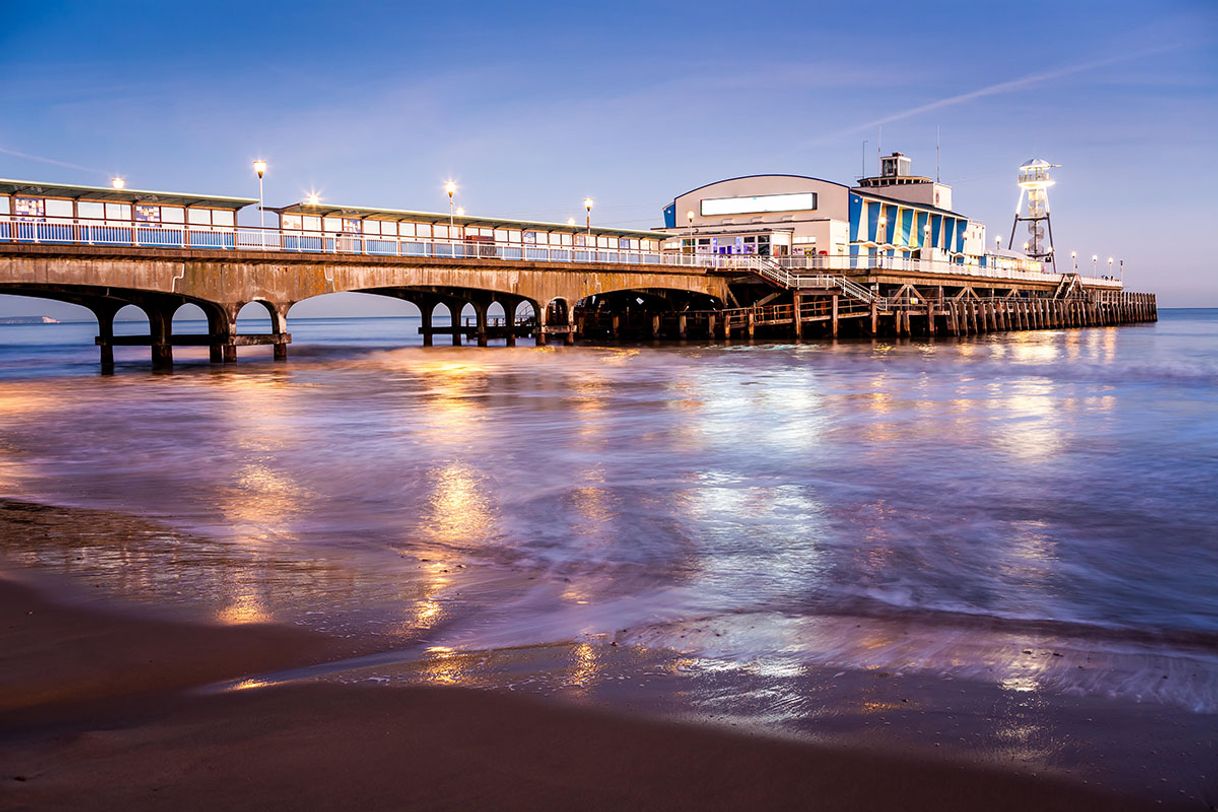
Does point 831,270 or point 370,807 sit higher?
point 831,270

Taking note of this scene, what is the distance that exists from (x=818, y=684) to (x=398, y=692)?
226 centimetres

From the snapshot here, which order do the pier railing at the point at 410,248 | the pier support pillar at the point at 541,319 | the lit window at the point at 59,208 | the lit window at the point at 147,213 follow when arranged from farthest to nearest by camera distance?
the pier support pillar at the point at 541,319, the lit window at the point at 147,213, the lit window at the point at 59,208, the pier railing at the point at 410,248

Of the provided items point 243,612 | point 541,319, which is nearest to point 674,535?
point 243,612

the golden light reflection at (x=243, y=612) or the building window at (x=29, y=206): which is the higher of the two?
the building window at (x=29, y=206)

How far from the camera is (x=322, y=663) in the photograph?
571 cm

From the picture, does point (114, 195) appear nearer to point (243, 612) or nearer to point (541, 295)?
point (541, 295)

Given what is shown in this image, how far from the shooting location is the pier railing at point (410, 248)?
3244 centimetres

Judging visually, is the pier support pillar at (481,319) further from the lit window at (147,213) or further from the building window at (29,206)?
the building window at (29,206)

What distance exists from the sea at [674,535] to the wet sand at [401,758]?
437 mm

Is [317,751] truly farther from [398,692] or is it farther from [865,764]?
[865,764]

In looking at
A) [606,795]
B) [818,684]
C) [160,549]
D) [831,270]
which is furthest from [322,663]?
[831,270]

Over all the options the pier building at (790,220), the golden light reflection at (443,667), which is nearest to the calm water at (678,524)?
the golden light reflection at (443,667)

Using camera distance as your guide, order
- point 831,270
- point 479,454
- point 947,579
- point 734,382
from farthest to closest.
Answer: point 831,270 → point 734,382 → point 479,454 → point 947,579

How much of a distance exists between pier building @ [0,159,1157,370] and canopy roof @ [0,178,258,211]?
0.09 metres
